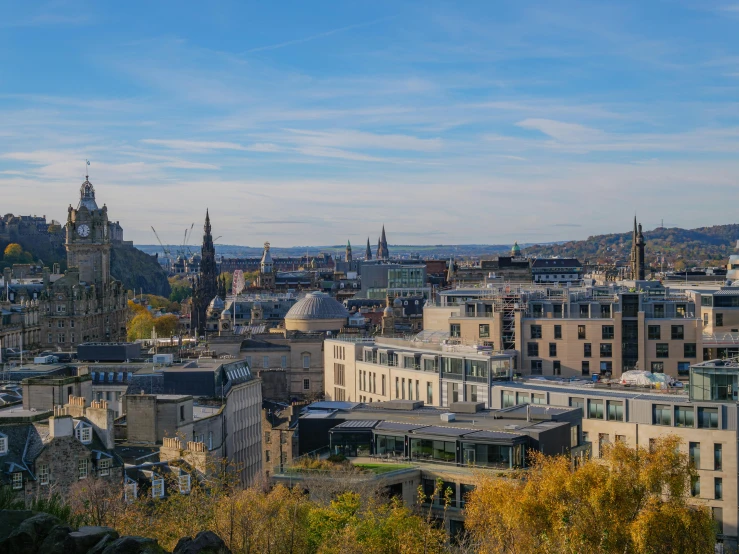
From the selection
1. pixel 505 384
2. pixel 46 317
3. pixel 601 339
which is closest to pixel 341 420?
pixel 505 384

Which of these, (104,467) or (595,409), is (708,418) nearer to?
(595,409)

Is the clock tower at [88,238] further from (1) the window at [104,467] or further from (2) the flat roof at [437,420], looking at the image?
(1) the window at [104,467]

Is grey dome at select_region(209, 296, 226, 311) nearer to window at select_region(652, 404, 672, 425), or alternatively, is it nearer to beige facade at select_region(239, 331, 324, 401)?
beige facade at select_region(239, 331, 324, 401)

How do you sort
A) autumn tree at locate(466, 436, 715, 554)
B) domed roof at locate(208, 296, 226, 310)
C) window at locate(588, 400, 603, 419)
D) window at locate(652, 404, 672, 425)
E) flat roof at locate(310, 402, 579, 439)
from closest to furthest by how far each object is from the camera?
autumn tree at locate(466, 436, 715, 554), flat roof at locate(310, 402, 579, 439), window at locate(652, 404, 672, 425), window at locate(588, 400, 603, 419), domed roof at locate(208, 296, 226, 310)

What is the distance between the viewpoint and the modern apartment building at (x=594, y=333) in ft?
257

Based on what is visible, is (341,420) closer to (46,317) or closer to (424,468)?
(424,468)

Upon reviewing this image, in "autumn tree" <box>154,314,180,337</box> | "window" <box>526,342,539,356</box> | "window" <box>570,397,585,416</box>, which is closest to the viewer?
"window" <box>570,397,585,416</box>

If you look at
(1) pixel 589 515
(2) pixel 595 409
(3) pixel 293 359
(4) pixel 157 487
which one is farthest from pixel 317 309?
(1) pixel 589 515

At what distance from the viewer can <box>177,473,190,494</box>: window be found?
1940 inches

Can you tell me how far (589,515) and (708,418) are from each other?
66.2 ft

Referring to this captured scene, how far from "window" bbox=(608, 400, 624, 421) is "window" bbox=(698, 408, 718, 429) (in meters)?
4.47

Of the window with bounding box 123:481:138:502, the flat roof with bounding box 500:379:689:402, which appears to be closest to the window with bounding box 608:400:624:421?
the flat roof with bounding box 500:379:689:402

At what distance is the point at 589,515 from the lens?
3903cm

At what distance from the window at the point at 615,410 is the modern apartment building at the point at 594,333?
17.3 metres
